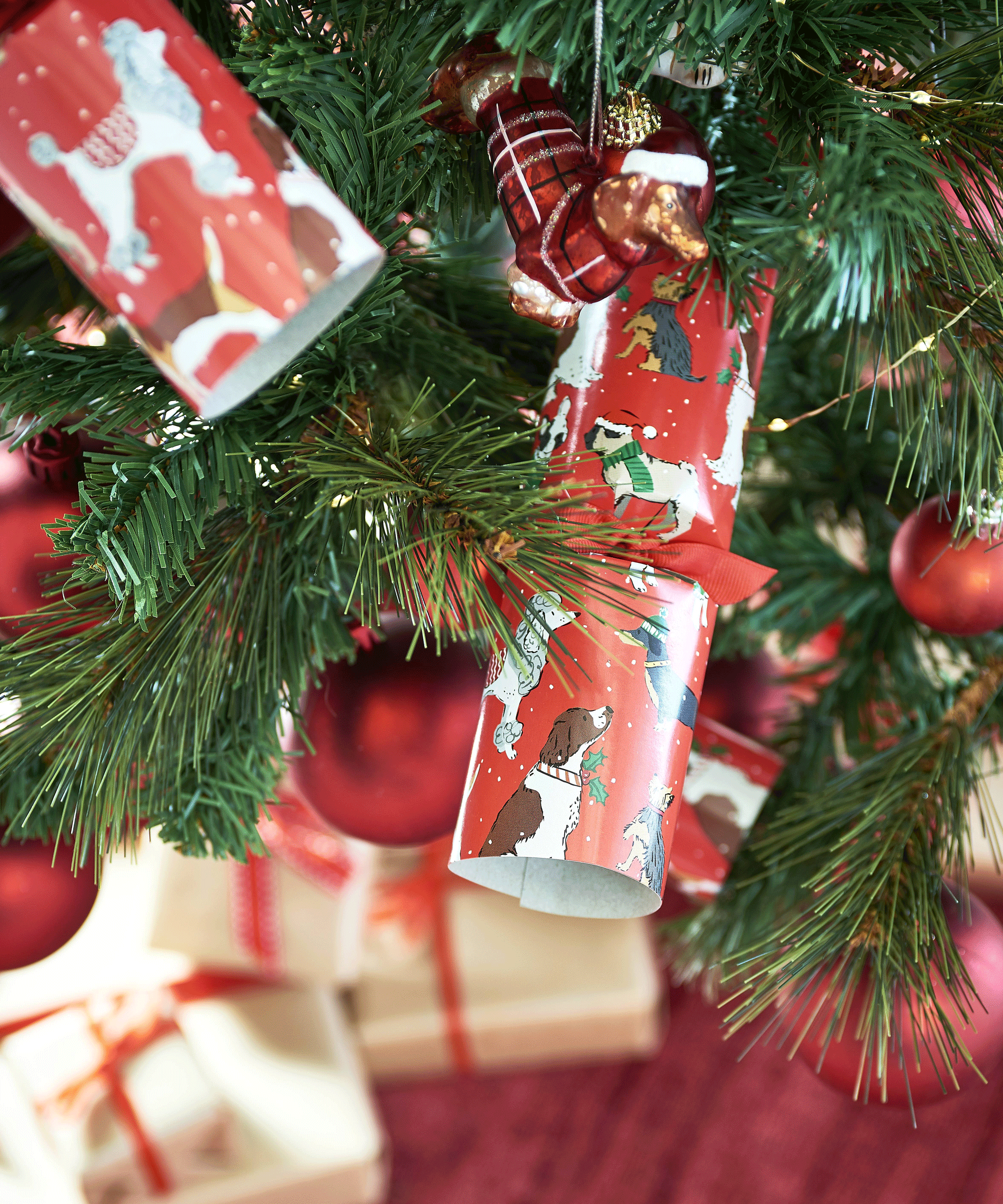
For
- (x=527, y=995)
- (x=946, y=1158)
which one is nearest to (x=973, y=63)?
(x=527, y=995)

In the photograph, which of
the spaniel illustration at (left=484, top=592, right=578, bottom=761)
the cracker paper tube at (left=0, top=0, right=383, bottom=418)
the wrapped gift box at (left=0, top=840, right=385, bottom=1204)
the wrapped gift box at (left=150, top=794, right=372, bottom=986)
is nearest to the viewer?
the cracker paper tube at (left=0, top=0, right=383, bottom=418)

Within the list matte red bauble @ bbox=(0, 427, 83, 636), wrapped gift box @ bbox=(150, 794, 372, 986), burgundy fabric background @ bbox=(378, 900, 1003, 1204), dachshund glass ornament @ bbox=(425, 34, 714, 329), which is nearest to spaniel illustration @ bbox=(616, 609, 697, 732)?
dachshund glass ornament @ bbox=(425, 34, 714, 329)

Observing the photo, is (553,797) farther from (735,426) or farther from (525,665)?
(735,426)

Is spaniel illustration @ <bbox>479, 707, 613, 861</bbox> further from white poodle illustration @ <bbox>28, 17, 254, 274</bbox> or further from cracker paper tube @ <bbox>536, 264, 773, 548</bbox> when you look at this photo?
white poodle illustration @ <bbox>28, 17, 254, 274</bbox>

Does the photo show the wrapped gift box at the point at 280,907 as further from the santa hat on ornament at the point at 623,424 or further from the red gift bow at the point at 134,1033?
the santa hat on ornament at the point at 623,424

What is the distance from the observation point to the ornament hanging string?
0.94 ft

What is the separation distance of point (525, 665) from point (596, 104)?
0.20 m

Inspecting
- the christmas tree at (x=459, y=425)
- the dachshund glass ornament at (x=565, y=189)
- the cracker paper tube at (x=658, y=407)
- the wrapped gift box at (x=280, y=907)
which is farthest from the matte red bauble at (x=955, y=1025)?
the wrapped gift box at (x=280, y=907)

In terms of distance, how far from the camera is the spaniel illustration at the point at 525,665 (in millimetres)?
342

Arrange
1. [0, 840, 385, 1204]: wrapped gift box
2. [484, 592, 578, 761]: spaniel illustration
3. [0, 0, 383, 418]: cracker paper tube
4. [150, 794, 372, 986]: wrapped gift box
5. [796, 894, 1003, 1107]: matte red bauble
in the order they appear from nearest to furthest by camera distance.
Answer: [0, 0, 383, 418]: cracker paper tube → [484, 592, 578, 761]: spaniel illustration → [796, 894, 1003, 1107]: matte red bauble → [0, 840, 385, 1204]: wrapped gift box → [150, 794, 372, 986]: wrapped gift box

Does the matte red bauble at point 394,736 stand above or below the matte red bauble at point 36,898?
below

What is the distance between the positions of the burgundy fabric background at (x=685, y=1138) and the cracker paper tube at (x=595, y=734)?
2.73 feet

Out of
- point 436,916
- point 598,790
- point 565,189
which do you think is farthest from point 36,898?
point 436,916

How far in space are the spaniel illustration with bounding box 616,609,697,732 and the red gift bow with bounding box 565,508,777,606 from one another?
0.02 metres
